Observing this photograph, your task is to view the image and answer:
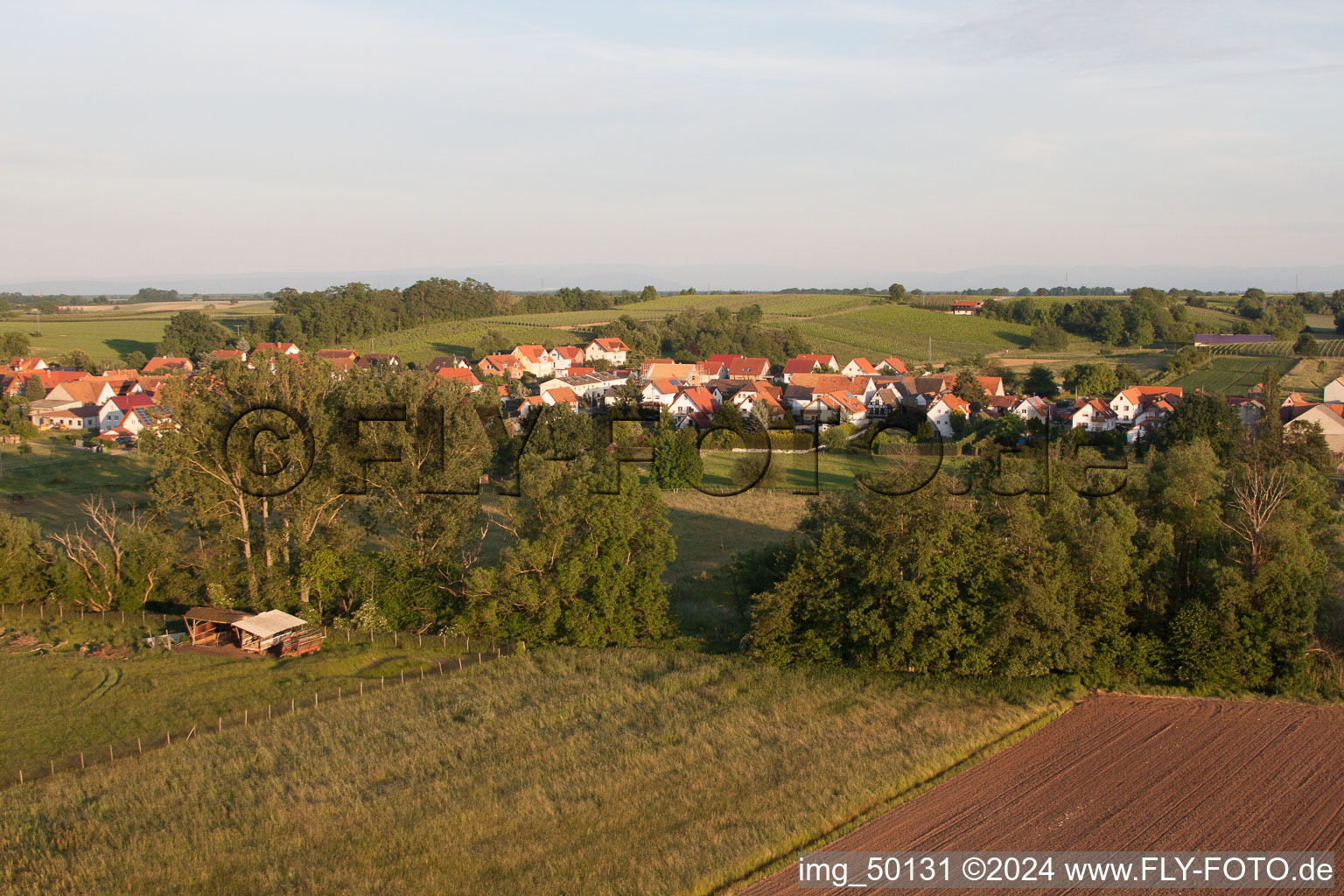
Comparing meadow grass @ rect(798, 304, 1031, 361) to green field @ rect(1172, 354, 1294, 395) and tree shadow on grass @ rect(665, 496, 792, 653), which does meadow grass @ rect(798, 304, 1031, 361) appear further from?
tree shadow on grass @ rect(665, 496, 792, 653)

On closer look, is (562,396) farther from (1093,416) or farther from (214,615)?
(214,615)

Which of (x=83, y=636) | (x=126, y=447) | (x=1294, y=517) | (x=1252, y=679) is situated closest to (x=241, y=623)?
(x=83, y=636)

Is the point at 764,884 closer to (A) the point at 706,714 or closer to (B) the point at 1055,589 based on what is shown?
(A) the point at 706,714

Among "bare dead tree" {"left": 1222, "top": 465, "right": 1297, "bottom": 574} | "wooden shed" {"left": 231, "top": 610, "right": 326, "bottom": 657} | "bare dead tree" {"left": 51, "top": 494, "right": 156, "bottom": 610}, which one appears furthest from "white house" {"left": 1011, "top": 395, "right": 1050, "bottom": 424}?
"bare dead tree" {"left": 51, "top": 494, "right": 156, "bottom": 610}

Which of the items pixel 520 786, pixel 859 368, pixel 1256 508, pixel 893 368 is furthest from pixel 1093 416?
pixel 520 786

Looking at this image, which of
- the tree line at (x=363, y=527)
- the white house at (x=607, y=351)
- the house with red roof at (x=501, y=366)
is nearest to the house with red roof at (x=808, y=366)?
the white house at (x=607, y=351)
